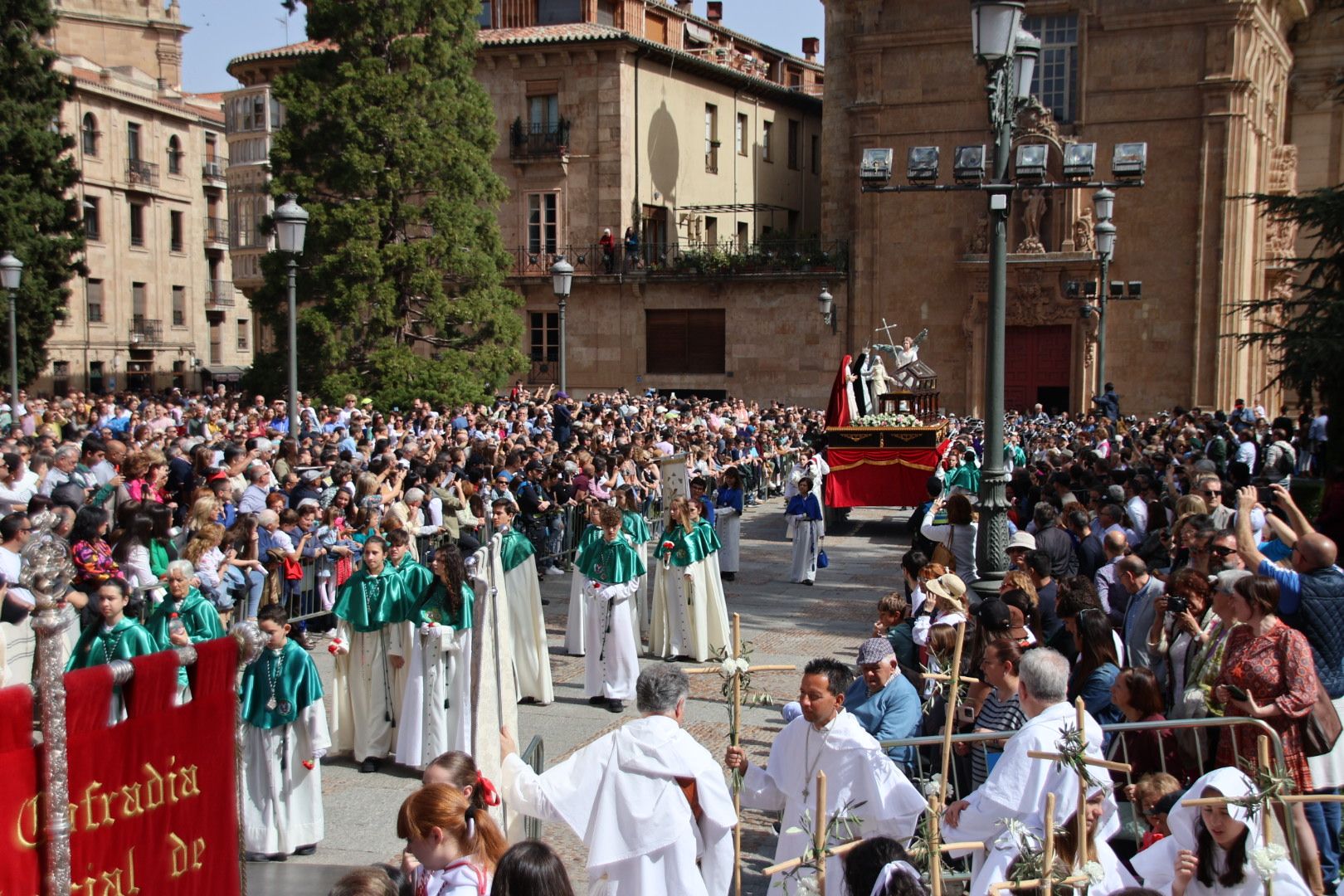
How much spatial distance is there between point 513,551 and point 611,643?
1.12m

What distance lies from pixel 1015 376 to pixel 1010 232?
367 cm

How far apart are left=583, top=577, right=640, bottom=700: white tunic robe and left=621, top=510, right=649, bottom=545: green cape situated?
90 cm

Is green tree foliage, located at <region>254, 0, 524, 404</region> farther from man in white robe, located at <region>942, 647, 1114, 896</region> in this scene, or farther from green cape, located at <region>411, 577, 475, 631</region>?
man in white robe, located at <region>942, 647, 1114, 896</region>

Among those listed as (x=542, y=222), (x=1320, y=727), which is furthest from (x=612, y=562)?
(x=542, y=222)

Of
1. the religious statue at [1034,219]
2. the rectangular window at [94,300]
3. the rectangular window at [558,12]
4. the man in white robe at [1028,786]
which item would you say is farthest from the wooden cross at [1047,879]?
the rectangular window at [94,300]

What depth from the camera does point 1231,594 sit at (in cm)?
636

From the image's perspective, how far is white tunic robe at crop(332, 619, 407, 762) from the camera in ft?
30.8

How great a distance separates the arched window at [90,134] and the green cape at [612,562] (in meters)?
40.1

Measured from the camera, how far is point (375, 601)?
363 inches

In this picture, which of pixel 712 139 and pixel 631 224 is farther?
pixel 712 139

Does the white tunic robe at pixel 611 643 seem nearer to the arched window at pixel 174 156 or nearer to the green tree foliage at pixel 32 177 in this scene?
the green tree foliage at pixel 32 177

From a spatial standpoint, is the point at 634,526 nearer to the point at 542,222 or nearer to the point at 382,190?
the point at 382,190

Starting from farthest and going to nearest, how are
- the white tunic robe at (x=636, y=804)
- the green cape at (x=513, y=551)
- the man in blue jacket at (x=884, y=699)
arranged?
1. the green cape at (x=513, y=551)
2. the man in blue jacket at (x=884, y=699)
3. the white tunic robe at (x=636, y=804)

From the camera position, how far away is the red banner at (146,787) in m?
3.36
